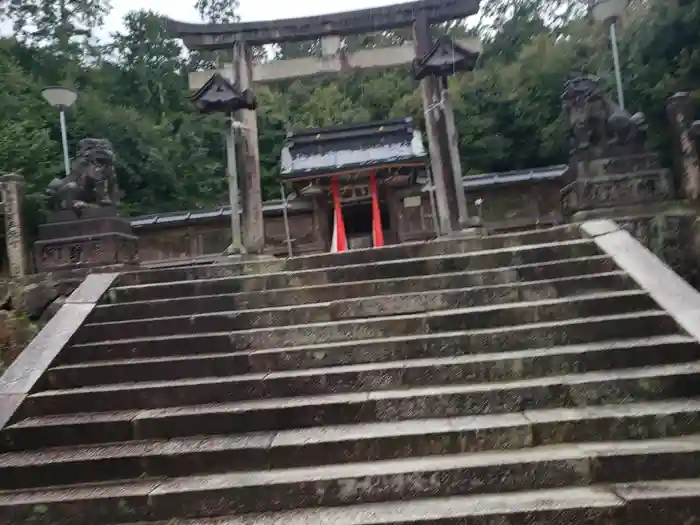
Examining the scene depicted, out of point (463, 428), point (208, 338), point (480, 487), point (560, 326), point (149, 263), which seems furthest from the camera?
point (149, 263)

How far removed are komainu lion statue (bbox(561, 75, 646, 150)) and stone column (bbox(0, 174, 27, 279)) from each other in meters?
8.45

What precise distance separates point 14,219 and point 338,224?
5882 millimetres

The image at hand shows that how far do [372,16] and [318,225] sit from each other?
4772mm

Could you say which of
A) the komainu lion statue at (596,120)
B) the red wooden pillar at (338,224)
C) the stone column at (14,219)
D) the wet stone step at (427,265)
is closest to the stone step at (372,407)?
the wet stone step at (427,265)

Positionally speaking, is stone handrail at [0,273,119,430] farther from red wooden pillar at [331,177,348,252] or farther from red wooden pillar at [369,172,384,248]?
red wooden pillar at [369,172,384,248]

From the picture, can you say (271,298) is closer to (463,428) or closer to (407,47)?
(463,428)

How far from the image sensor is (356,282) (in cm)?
482

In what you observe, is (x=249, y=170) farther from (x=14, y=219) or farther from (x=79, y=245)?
(x=14, y=219)

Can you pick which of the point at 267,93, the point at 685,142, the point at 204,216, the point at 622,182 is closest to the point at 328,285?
the point at 622,182

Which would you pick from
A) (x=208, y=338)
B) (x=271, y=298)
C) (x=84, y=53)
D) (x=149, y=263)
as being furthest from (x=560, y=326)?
(x=84, y=53)

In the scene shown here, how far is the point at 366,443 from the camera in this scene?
317 centimetres

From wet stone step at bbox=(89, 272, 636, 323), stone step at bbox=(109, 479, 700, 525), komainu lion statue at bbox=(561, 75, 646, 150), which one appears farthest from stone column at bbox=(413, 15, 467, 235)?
stone step at bbox=(109, 479, 700, 525)

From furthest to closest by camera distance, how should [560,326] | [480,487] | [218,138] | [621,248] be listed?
[218,138] < [621,248] < [560,326] < [480,487]

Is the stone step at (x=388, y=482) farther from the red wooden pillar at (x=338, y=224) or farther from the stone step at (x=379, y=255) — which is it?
the red wooden pillar at (x=338, y=224)
